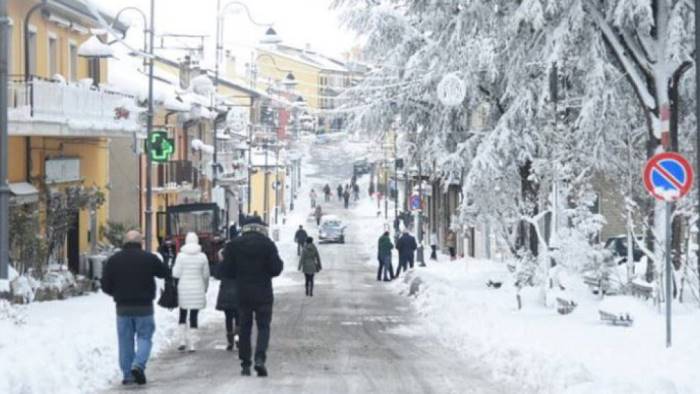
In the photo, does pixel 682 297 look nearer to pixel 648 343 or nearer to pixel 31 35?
pixel 648 343

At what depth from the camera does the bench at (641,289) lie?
2124 centimetres

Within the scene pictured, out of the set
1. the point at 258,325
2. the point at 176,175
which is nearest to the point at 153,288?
the point at 258,325

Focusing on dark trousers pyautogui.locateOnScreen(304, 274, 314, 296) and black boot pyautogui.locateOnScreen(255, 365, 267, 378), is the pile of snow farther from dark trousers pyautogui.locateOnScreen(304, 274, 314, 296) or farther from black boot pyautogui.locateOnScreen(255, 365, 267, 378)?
dark trousers pyautogui.locateOnScreen(304, 274, 314, 296)

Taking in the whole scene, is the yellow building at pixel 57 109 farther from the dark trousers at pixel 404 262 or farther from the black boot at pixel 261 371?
the black boot at pixel 261 371

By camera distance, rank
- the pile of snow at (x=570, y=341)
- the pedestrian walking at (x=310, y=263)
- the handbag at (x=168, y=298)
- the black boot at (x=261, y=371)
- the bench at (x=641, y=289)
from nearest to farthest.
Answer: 1. the pile of snow at (x=570, y=341)
2. the black boot at (x=261, y=371)
3. the handbag at (x=168, y=298)
4. the bench at (x=641, y=289)
5. the pedestrian walking at (x=310, y=263)

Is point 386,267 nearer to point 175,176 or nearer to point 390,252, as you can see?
point 390,252

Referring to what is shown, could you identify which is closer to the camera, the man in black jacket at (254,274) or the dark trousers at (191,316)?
the man in black jacket at (254,274)

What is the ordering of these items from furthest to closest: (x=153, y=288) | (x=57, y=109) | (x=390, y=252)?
(x=390, y=252) < (x=57, y=109) < (x=153, y=288)

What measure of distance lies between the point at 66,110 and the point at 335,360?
14.6 m

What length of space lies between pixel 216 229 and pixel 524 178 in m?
17.3

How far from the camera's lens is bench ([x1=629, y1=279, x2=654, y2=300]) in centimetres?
2124

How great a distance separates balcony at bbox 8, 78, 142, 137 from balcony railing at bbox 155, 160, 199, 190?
2169 centimetres

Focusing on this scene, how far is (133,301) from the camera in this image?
47.3 feet

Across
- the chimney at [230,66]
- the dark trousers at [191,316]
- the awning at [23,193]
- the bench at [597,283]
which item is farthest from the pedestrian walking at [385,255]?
the chimney at [230,66]
